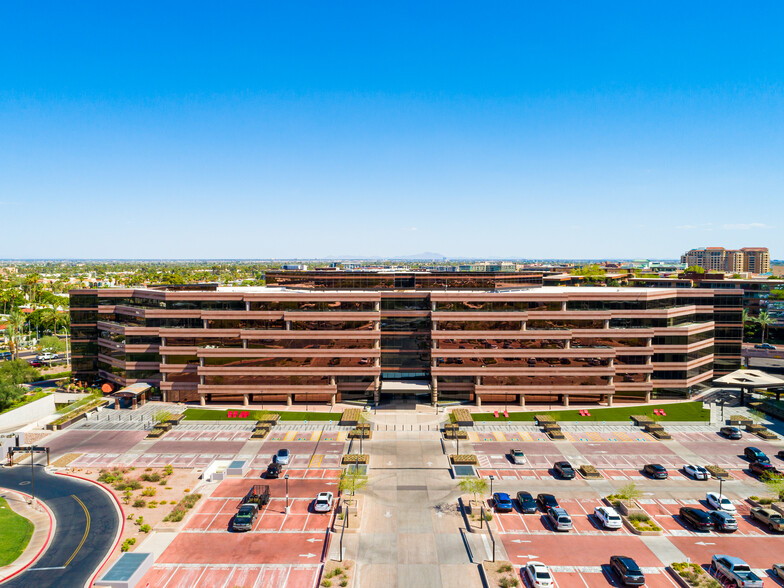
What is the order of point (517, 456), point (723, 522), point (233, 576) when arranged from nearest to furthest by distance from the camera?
point (233, 576) < point (723, 522) < point (517, 456)

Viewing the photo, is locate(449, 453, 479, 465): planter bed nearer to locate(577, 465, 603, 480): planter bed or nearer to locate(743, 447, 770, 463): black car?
locate(577, 465, 603, 480): planter bed

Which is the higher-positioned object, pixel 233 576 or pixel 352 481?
pixel 352 481

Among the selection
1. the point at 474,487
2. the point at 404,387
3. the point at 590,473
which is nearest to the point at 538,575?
the point at 474,487

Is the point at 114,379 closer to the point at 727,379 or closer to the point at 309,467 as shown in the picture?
the point at 309,467

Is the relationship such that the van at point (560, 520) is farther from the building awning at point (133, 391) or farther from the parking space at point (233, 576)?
the building awning at point (133, 391)

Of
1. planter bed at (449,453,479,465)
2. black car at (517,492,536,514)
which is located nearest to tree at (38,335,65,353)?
planter bed at (449,453,479,465)

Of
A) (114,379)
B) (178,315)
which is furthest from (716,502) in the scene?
(114,379)

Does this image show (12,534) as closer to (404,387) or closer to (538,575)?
(538,575)
